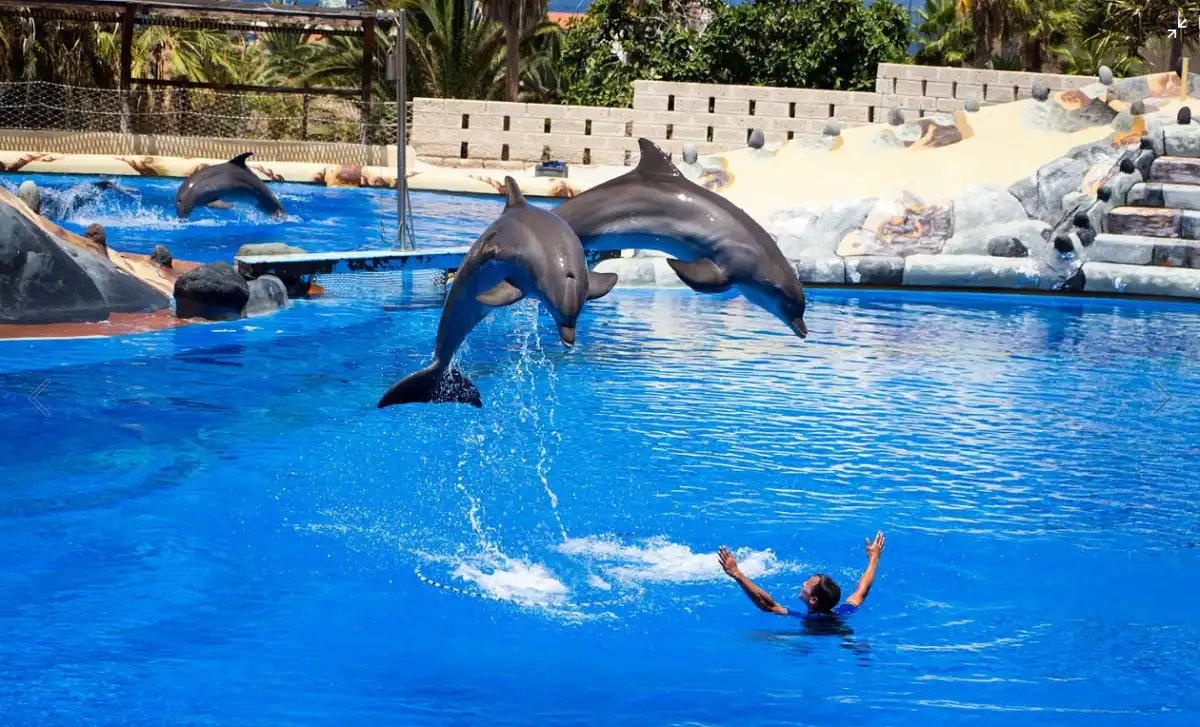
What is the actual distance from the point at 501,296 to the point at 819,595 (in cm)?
180

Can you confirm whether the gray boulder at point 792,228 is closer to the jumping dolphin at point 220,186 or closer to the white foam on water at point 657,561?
the jumping dolphin at point 220,186

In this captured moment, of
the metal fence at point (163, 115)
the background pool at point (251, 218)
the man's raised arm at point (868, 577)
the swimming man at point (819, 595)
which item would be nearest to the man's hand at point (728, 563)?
the swimming man at point (819, 595)

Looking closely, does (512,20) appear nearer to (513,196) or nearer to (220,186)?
(220,186)

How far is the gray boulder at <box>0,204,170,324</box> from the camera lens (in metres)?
11.7

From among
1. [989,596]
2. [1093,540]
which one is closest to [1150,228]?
[1093,540]

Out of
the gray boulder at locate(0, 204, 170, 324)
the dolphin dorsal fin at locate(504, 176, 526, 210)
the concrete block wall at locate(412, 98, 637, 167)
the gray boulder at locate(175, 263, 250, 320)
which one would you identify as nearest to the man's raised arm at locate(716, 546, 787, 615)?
the dolphin dorsal fin at locate(504, 176, 526, 210)

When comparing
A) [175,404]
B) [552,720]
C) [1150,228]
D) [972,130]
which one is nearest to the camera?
[552,720]

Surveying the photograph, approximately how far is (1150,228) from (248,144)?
1560cm

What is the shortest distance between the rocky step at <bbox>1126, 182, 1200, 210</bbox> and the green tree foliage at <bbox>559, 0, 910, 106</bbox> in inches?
533

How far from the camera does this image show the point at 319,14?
21.3 meters

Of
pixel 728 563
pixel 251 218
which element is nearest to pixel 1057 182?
pixel 251 218

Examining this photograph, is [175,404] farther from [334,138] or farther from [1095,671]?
[334,138]

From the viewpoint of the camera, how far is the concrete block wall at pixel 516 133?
27453mm

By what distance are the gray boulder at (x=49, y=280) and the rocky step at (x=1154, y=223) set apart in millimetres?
10987
